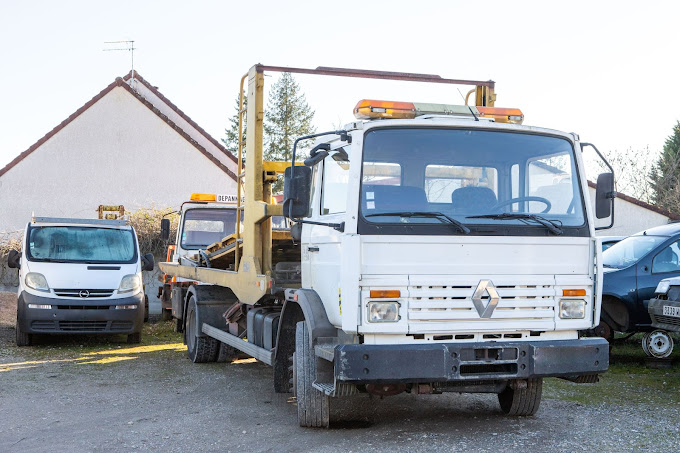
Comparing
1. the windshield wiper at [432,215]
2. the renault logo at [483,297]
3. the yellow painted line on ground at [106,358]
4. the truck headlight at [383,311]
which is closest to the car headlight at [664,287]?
the renault logo at [483,297]

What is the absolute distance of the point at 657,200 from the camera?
1548 inches

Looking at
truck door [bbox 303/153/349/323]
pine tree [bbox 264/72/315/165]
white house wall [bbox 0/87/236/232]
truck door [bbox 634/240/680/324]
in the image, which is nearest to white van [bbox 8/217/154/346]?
truck door [bbox 303/153/349/323]

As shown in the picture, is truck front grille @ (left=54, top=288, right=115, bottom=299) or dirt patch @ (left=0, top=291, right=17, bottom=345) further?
dirt patch @ (left=0, top=291, right=17, bottom=345)

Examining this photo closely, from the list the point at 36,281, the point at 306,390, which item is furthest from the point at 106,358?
the point at 306,390

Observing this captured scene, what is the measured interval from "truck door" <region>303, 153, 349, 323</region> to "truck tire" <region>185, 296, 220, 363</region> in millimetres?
4272

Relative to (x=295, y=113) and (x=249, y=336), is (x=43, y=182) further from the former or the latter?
(x=295, y=113)

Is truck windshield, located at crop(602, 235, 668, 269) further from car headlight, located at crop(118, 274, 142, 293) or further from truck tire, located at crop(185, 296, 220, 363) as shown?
car headlight, located at crop(118, 274, 142, 293)

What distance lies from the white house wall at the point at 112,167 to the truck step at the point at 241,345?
17507 mm

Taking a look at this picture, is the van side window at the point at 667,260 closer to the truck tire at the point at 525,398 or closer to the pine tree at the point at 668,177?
the truck tire at the point at 525,398

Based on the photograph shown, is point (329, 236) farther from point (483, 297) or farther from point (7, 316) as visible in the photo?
point (7, 316)

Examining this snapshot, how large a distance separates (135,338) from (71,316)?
135cm

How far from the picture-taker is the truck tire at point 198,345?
10852 millimetres

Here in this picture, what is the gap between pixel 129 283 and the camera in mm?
13070

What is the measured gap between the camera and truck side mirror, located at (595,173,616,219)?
21.3 feet
